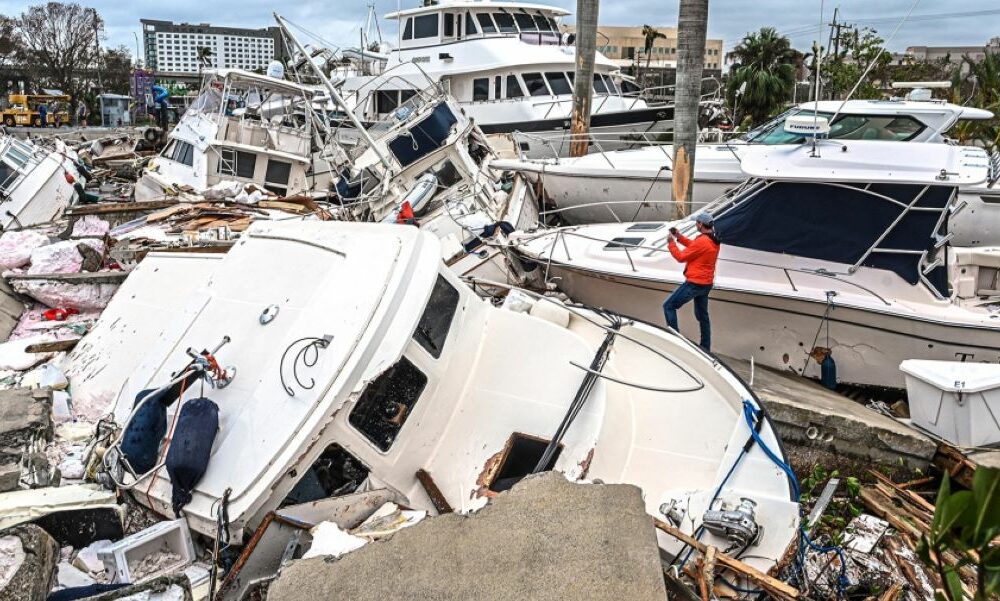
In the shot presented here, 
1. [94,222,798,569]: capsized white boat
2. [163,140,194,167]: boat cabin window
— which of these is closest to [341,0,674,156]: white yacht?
[163,140,194,167]: boat cabin window

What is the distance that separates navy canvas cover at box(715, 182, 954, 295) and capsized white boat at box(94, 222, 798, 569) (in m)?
2.85

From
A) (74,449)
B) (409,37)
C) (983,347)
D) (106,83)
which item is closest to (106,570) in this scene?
(74,449)

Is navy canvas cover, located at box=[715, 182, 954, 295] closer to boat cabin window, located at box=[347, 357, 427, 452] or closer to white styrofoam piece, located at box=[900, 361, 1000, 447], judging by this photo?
white styrofoam piece, located at box=[900, 361, 1000, 447]

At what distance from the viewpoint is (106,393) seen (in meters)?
5.65

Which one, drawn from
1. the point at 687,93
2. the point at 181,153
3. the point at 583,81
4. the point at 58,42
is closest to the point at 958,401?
the point at 687,93

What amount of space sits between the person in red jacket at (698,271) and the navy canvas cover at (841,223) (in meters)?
0.86

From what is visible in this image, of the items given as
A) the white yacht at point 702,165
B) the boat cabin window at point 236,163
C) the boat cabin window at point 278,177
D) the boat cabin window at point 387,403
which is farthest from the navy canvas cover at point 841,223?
the boat cabin window at point 236,163

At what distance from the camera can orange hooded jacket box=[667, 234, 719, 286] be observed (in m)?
7.17

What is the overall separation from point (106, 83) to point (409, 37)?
3711 cm

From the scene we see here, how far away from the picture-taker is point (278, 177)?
16.0 m

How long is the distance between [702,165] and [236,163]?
9294 millimetres

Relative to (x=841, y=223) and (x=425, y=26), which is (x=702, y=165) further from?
(x=425, y=26)

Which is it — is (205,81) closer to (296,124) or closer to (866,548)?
(296,124)

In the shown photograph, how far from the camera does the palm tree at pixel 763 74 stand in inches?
1108
